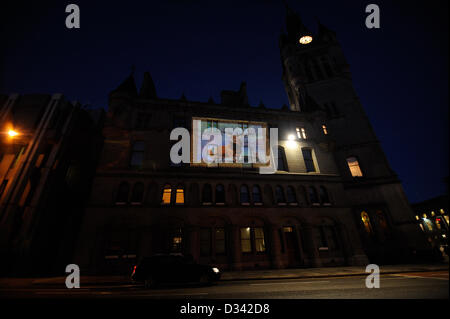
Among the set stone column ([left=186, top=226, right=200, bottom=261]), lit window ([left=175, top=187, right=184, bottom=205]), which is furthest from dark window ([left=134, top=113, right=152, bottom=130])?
stone column ([left=186, top=226, right=200, bottom=261])

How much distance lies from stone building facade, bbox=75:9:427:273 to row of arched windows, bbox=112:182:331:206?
0.10m

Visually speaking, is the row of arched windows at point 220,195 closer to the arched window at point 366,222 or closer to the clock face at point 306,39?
the arched window at point 366,222

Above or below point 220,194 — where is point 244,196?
below

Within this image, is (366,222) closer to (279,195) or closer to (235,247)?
(279,195)

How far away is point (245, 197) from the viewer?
18.3m

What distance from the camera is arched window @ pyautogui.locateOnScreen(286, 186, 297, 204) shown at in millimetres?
19078

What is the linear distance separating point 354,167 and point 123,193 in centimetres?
2624

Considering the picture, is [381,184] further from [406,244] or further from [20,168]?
[20,168]

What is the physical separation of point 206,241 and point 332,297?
451 inches

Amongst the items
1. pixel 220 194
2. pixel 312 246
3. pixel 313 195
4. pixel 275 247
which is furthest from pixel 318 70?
pixel 275 247

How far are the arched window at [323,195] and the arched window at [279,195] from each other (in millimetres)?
4469

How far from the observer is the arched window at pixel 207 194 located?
1745cm

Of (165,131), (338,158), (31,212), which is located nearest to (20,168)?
(31,212)

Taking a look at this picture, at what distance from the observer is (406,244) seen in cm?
1778
